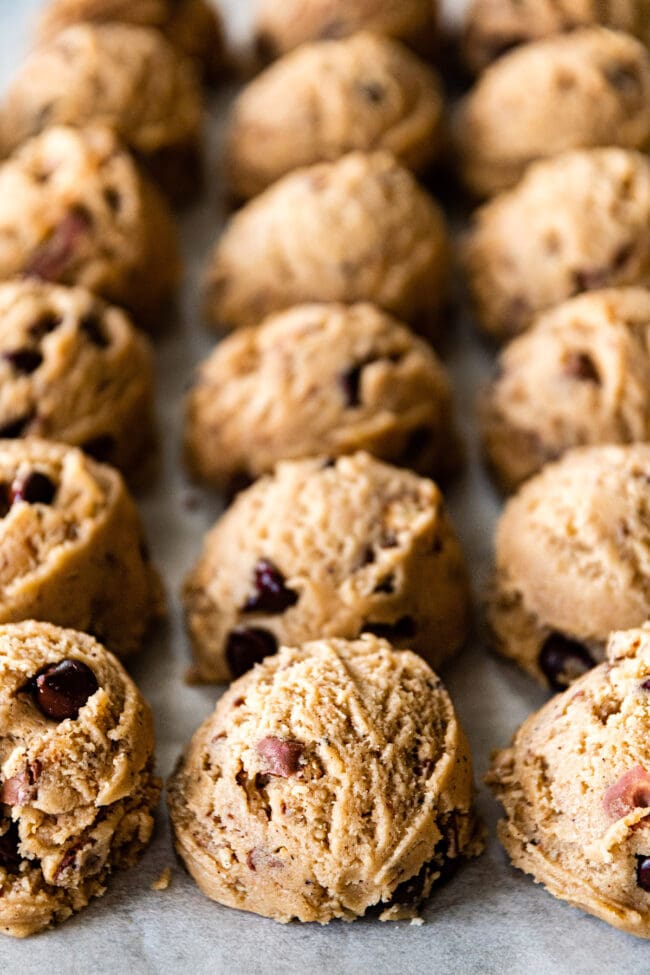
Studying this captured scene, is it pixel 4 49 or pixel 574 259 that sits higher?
pixel 4 49

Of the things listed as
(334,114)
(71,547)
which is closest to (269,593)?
(71,547)

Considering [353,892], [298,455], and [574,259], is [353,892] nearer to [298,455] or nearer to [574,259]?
[298,455]

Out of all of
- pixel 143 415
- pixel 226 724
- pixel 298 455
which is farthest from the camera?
pixel 143 415

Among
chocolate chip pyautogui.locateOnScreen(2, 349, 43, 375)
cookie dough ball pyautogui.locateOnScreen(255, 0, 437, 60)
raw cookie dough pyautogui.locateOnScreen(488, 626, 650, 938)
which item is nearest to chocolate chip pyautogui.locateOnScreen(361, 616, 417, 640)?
raw cookie dough pyautogui.locateOnScreen(488, 626, 650, 938)

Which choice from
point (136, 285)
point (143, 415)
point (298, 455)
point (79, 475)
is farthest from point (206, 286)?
point (79, 475)

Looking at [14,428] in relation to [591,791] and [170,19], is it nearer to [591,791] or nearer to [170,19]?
[591,791]

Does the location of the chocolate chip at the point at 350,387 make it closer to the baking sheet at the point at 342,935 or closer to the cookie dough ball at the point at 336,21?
the baking sheet at the point at 342,935
